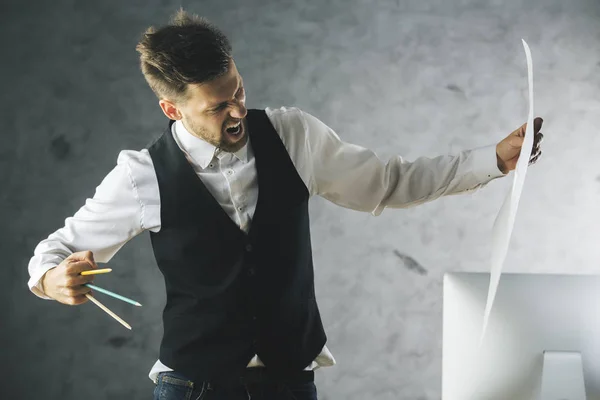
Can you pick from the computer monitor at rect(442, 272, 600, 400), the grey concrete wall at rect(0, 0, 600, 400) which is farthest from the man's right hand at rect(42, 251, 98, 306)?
the grey concrete wall at rect(0, 0, 600, 400)

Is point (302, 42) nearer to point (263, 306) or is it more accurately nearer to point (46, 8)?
point (46, 8)

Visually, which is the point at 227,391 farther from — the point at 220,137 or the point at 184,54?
the point at 184,54

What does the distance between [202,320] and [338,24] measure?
1.83m

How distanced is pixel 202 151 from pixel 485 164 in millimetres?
588

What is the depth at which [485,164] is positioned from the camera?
1.69 meters

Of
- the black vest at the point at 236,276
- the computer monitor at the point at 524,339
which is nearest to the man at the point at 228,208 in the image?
the black vest at the point at 236,276

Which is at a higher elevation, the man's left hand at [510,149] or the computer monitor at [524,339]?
the man's left hand at [510,149]

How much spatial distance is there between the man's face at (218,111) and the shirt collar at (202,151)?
0.01 metres

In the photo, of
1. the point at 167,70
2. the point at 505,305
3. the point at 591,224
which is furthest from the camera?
the point at 591,224

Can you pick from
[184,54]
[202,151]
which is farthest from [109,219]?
[184,54]

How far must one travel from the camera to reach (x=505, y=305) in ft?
4.67

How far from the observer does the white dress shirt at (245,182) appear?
5.89 ft

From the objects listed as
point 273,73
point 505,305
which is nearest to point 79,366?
point 273,73

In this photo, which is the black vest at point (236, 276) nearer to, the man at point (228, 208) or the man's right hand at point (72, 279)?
the man at point (228, 208)
